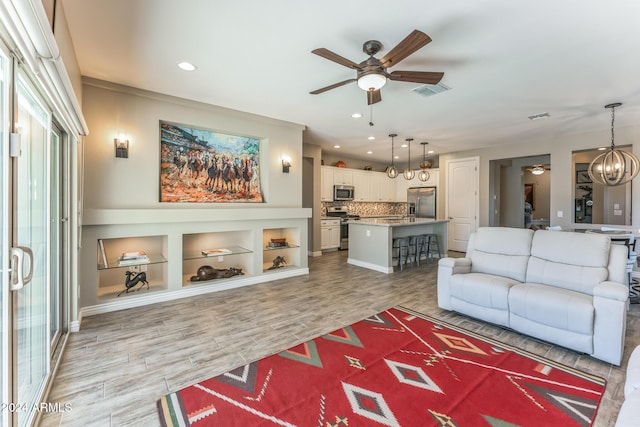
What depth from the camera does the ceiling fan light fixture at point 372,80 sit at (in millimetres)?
2547

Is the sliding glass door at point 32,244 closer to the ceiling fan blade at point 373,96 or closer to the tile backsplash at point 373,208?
the ceiling fan blade at point 373,96

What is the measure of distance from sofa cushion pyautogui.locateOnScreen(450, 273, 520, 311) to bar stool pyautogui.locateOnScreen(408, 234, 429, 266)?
2509mm

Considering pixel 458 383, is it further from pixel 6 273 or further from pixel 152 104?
pixel 152 104

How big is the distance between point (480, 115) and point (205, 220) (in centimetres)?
466

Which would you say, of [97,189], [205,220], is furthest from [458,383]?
[97,189]

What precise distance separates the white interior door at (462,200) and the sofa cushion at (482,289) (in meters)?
4.58

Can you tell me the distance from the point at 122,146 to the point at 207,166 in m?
1.11

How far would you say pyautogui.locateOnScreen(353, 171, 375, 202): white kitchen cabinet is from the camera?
328 inches

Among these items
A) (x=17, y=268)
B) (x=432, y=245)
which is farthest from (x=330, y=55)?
(x=432, y=245)

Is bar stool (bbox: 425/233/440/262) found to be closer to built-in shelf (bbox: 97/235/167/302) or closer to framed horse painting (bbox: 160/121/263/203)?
framed horse painting (bbox: 160/121/263/203)

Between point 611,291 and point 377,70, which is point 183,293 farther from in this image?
point 611,291

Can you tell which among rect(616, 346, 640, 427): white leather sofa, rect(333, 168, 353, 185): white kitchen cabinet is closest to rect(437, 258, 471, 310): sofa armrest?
rect(616, 346, 640, 427): white leather sofa

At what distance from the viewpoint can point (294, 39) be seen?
2521 mm

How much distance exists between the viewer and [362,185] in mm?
8508
